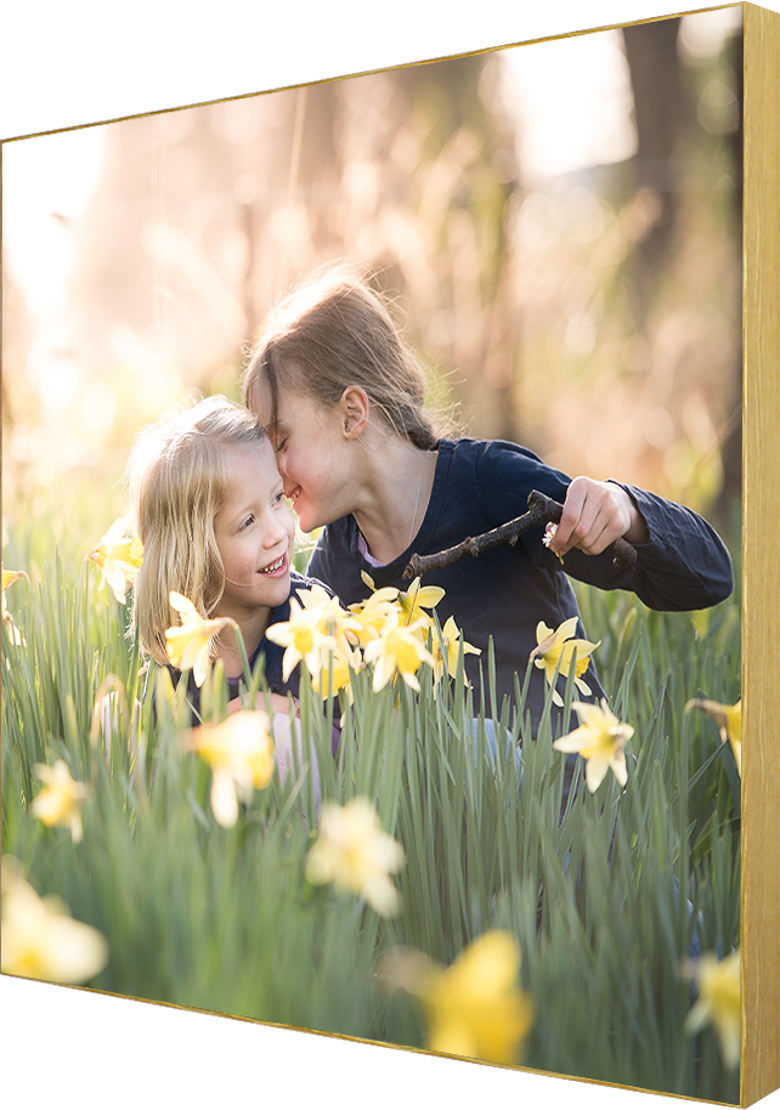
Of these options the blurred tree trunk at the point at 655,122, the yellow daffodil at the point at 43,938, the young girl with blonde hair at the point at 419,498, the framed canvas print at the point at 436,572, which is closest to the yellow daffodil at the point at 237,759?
the framed canvas print at the point at 436,572

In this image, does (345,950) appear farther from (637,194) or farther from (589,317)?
(637,194)

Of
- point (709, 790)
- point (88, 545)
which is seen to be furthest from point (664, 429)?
point (88, 545)

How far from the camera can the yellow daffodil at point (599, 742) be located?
197 centimetres

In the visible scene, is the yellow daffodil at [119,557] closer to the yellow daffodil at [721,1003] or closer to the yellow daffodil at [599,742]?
the yellow daffodil at [599,742]

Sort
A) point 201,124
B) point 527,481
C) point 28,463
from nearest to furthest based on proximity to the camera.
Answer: point 527,481 < point 201,124 < point 28,463

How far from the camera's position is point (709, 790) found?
192cm

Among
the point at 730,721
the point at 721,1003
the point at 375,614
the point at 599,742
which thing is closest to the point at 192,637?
the point at 375,614

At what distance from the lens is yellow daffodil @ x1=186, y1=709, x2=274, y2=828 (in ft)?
7.18

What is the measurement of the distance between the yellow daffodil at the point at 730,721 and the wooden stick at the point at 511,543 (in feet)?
0.80

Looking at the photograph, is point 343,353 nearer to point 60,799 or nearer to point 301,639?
point 301,639

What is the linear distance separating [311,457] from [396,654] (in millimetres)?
363

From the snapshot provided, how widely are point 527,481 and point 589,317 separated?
10.6 inches

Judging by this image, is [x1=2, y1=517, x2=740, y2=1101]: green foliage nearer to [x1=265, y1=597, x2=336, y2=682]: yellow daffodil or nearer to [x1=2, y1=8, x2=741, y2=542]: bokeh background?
[x1=265, y1=597, x2=336, y2=682]: yellow daffodil

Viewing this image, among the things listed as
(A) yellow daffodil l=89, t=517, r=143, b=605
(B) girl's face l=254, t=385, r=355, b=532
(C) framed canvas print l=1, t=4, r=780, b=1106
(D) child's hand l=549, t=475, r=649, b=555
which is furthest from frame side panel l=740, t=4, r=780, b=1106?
(A) yellow daffodil l=89, t=517, r=143, b=605
